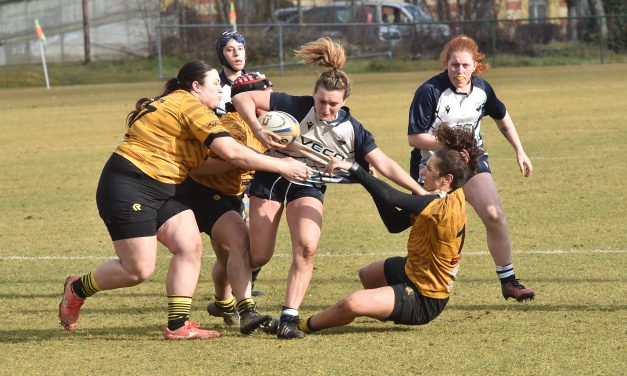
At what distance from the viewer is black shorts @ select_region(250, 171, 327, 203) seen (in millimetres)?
6602

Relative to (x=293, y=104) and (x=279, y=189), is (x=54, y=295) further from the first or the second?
(x=293, y=104)

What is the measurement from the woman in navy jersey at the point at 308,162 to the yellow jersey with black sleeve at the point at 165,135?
0.47 metres

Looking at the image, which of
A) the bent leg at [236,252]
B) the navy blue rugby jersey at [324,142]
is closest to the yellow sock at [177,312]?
the bent leg at [236,252]

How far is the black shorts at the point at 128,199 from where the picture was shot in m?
6.24

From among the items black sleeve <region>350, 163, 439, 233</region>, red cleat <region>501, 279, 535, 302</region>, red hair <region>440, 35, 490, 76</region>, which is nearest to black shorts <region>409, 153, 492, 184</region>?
red hair <region>440, 35, 490, 76</region>

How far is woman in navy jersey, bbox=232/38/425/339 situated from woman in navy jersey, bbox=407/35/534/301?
903 millimetres

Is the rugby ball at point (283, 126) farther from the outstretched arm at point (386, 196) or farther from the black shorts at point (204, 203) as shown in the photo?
the black shorts at point (204, 203)

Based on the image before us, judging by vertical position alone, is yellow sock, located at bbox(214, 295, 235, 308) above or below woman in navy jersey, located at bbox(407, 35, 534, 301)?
below

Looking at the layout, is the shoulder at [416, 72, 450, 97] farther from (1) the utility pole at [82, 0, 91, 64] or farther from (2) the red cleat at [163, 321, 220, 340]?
(1) the utility pole at [82, 0, 91, 64]

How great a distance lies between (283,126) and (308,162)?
33 cm

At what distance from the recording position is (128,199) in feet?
20.5

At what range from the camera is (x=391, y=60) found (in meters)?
34.4

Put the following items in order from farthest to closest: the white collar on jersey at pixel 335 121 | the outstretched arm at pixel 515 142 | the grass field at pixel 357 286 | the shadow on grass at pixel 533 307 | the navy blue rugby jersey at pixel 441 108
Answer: the outstretched arm at pixel 515 142
the navy blue rugby jersey at pixel 441 108
the shadow on grass at pixel 533 307
the white collar on jersey at pixel 335 121
the grass field at pixel 357 286

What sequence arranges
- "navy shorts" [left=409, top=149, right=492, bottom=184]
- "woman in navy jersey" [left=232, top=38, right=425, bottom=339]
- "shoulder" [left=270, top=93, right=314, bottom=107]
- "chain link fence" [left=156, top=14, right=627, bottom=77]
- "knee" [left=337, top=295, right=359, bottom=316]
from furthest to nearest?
"chain link fence" [left=156, top=14, right=627, bottom=77] → "navy shorts" [left=409, top=149, right=492, bottom=184] → "shoulder" [left=270, top=93, right=314, bottom=107] → "woman in navy jersey" [left=232, top=38, right=425, bottom=339] → "knee" [left=337, top=295, right=359, bottom=316]
